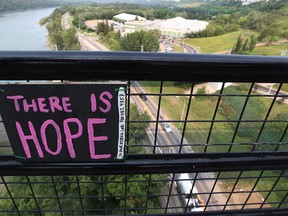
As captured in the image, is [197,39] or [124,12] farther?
[124,12]

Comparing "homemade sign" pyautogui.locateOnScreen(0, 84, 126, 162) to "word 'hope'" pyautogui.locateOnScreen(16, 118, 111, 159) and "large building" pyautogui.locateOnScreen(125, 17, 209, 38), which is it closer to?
"word 'hope'" pyautogui.locateOnScreen(16, 118, 111, 159)

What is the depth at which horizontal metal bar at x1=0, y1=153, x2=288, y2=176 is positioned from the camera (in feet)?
2.03

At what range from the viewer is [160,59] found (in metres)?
0.45

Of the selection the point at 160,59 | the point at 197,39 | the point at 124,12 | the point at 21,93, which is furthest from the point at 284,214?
the point at 124,12

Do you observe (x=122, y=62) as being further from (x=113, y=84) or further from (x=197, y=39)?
(x=197, y=39)

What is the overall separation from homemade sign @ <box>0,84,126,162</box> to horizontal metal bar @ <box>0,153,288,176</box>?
0.03 m

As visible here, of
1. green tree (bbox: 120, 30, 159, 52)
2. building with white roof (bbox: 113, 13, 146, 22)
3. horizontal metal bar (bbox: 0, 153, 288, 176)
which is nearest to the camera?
horizontal metal bar (bbox: 0, 153, 288, 176)

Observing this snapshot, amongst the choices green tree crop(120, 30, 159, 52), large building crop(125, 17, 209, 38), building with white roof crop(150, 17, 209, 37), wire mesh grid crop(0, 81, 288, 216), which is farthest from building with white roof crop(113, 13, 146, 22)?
wire mesh grid crop(0, 81, 288, 216)

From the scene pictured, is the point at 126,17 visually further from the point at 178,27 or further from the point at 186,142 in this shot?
the point at 186,142

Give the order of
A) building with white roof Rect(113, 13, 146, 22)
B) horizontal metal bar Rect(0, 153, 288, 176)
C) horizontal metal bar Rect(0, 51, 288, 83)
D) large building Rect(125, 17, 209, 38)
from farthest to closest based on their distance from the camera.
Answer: building with white roof Rect(113, 13, 146, 22), large building Rect(125, 17, 209, 38), horizontal metal bar Rect(0, 153, 288, 176), horizontal metal bar Rect(0, 51, 288, 83)

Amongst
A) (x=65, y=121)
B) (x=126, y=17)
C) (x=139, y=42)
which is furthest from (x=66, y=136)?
(x=126, y=17)

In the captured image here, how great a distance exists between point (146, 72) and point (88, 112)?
0.17 meters

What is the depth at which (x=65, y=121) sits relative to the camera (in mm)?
526

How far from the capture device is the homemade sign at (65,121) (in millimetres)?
482
